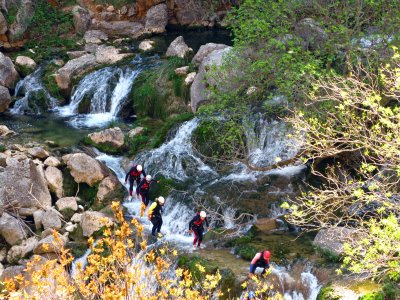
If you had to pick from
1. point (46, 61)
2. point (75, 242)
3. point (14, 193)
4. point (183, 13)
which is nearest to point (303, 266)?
point (75, 242)

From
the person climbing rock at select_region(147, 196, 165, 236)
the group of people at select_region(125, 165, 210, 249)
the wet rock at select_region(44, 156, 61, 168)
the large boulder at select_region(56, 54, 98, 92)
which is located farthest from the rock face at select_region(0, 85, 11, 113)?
the person climbing rock at select_region(147, 196, 165, 236)

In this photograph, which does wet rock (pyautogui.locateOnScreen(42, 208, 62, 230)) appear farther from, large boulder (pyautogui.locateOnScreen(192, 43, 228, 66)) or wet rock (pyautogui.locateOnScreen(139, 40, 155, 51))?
wet rock (pyautogui.locateOnScreen(139, 40, 155, 51))

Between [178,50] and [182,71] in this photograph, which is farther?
[178,50]

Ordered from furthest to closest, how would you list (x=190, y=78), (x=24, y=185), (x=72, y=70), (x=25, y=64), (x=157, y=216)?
1. (x=25, y=64)
2. (x=72, y=70)
3. (x=190, y=78)
4. (x=24, y=185)
5. (x=157, y=216)

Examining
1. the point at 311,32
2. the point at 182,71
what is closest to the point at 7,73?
the point at 182,71

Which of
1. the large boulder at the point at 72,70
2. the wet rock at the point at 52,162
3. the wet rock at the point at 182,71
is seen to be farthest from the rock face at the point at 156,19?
the wet rock at the point at 52,162

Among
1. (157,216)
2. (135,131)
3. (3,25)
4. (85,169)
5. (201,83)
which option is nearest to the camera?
(157,216)

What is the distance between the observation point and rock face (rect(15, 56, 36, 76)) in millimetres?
26797

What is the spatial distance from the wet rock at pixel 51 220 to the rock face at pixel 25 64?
495 inches

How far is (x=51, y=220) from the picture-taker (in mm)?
16297

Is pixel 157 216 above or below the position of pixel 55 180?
above

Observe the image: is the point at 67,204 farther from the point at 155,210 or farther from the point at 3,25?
the point at 3,25

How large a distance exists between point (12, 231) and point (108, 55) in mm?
13390

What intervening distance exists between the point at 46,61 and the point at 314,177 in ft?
57.5
